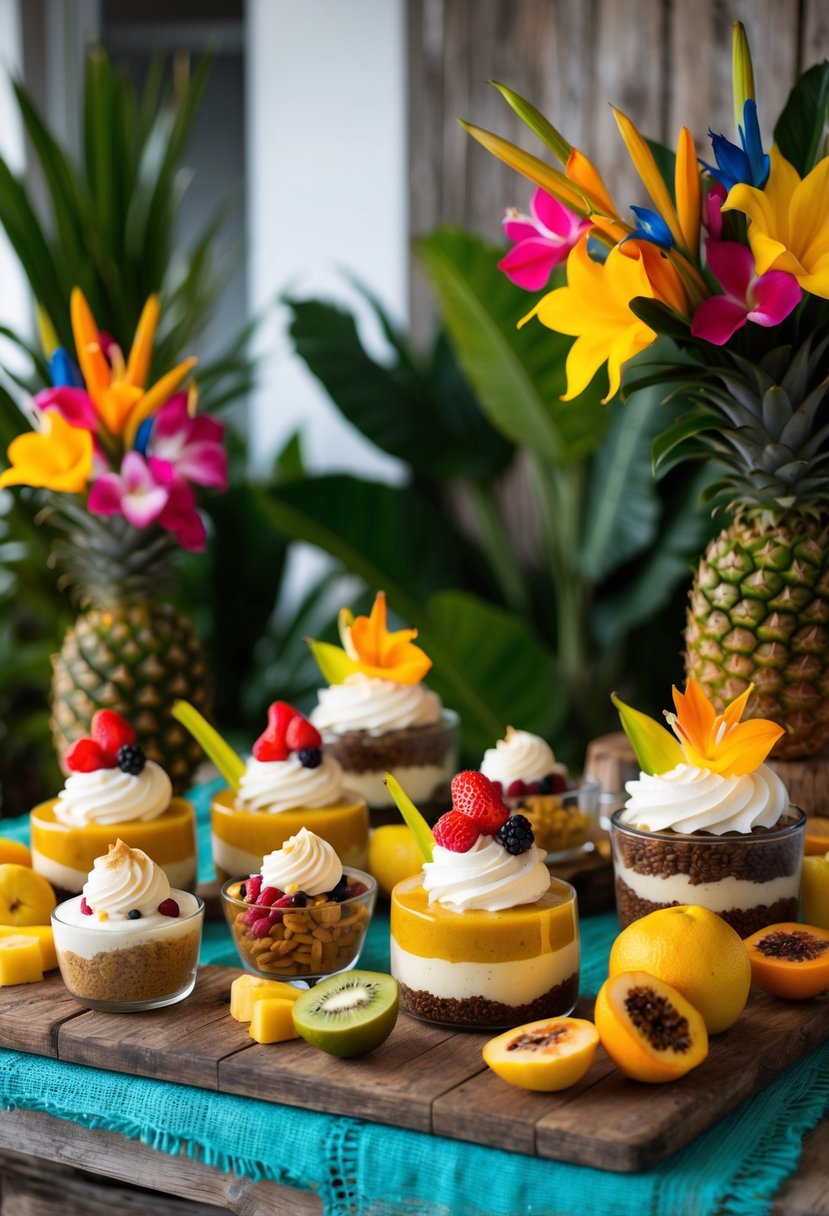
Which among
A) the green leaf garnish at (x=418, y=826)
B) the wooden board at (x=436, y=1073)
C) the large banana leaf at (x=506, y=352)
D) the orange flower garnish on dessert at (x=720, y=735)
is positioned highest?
the large banana leaf at (x=506, y=352)

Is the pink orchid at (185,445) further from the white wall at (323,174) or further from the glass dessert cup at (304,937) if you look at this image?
the white wall at (323,174)

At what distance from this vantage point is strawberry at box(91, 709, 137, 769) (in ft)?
5.58

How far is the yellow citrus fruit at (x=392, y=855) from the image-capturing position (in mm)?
1728

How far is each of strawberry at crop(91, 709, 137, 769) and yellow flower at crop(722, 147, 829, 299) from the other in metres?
0.94

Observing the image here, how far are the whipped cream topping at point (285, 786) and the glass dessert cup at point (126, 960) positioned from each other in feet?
0.84

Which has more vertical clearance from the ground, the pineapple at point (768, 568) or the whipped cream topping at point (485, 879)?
the pineapple at point (768, 568)

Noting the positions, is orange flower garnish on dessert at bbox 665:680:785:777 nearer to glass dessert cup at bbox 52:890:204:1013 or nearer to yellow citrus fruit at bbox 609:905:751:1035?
yellow citrus fruit at bbox 609:905:751:1035

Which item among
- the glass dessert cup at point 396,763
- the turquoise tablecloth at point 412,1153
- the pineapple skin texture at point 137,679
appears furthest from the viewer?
the pineapple skin texture at point 137,679

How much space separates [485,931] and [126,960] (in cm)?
38

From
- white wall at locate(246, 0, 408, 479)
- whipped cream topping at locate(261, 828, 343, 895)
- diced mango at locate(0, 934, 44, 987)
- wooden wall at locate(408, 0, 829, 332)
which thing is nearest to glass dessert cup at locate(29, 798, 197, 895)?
diced mango at locate(0, 934, 44, 987)

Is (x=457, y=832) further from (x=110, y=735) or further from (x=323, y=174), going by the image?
(x=323, y=174)

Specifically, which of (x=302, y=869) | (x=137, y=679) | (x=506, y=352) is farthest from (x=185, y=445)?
(x=506, y=352)

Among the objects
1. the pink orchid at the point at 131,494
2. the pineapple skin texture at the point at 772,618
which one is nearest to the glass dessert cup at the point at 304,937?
the pineapple skin texture at the point at 772,618

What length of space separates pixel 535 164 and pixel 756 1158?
1090mm
